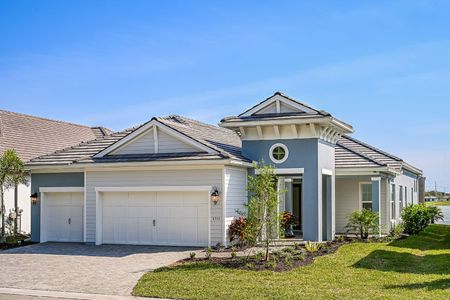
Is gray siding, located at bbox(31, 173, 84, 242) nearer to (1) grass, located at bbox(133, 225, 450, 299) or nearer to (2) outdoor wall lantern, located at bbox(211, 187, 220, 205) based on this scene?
(2) outdoor wall lantern, located at bbox(211, 187, 220, 205)

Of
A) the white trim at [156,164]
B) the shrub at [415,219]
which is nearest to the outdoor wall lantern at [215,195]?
the white trim at [156,164]

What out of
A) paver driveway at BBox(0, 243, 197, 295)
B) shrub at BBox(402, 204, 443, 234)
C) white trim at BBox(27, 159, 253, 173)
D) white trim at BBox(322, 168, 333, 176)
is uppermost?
white trim at BBox(27, 159, 253, 173)

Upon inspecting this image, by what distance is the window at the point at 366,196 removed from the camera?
87.6 feet

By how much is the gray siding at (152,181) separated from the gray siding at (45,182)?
96 centimetres

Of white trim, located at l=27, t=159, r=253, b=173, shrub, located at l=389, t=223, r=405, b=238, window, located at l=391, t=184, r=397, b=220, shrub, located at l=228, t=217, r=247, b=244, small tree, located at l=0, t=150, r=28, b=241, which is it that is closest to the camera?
white trim, located at l=27, t=159, r=253, b=173

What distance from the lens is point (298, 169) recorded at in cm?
2123

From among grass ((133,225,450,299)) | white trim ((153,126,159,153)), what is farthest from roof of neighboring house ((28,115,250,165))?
grass ((133,225,450,299))

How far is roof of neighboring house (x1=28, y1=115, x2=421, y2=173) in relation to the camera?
20.4 meters

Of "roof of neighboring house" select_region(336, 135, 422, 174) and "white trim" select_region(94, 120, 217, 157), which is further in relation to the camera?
"roof of neighboring house" select_region(336, 135, 422, 174)

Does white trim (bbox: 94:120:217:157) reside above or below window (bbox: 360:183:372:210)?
above

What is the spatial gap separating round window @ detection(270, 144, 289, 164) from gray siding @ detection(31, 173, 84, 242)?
24.2 ft

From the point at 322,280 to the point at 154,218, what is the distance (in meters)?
8.82

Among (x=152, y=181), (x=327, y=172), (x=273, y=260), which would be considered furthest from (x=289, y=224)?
(x=273, y=260)

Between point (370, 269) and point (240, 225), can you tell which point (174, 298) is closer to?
point (370, 269)
